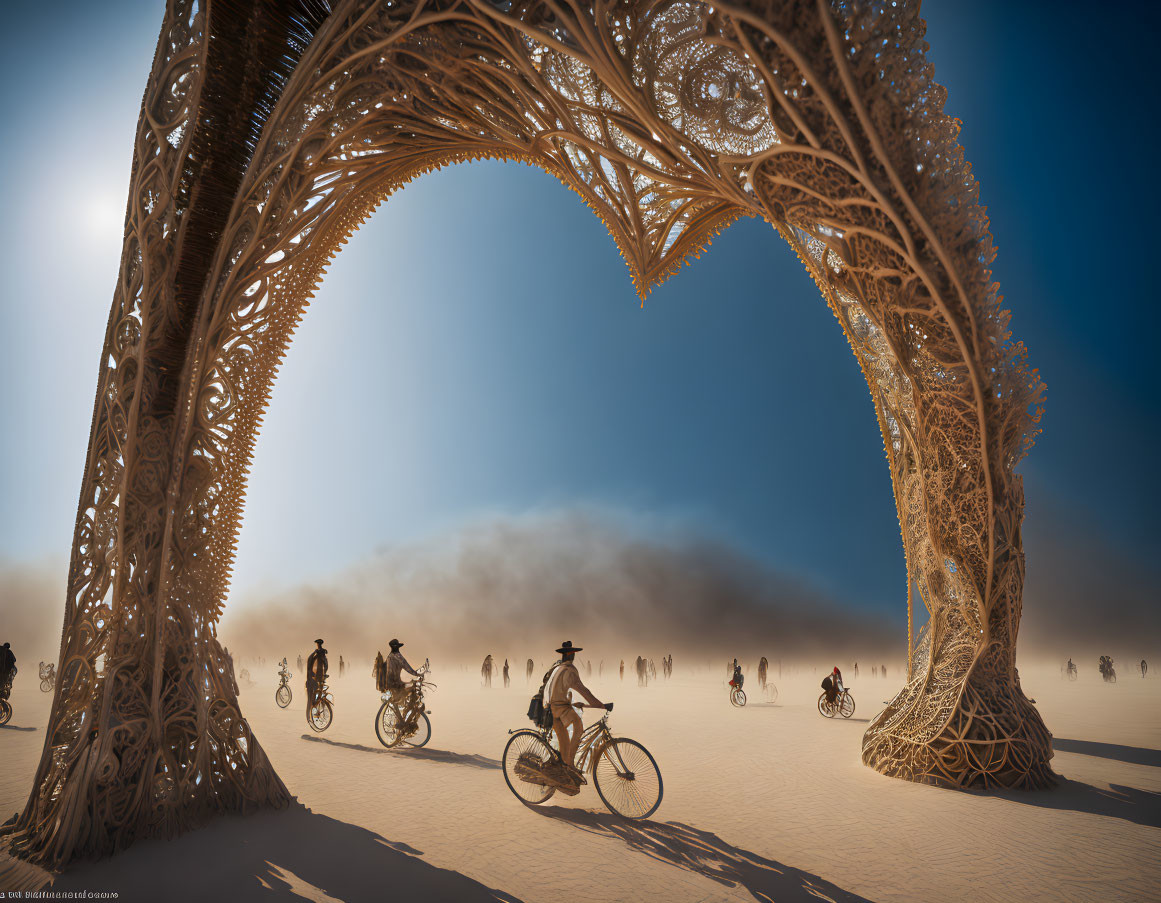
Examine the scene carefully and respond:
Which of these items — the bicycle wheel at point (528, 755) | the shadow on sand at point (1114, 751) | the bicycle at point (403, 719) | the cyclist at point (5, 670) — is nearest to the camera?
the bicycle wheel at point (528, 755)

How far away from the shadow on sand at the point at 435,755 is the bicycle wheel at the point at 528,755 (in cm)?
208

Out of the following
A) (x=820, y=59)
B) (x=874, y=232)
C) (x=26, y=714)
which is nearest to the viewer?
(x=820, y=59)

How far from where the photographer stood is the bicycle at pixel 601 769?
541 cm

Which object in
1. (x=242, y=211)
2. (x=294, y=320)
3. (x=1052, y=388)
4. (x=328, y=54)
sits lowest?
(x=294, y=320)

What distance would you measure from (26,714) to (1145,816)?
1767 centimetres

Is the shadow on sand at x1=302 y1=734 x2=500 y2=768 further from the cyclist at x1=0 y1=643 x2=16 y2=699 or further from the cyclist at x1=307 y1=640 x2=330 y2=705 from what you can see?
the cyclist at x1=0 y1=643 x2=16 y2=699

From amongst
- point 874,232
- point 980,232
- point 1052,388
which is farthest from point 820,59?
point 1052,388

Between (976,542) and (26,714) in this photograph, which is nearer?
(976,542)

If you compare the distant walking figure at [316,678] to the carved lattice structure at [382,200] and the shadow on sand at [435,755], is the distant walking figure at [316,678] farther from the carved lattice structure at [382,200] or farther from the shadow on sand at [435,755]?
the carved lattice structure at [382,200]

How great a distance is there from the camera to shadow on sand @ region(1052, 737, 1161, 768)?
815 cm

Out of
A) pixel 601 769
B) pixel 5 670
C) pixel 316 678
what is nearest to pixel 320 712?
pixel 316 678

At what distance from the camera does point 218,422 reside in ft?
17.7

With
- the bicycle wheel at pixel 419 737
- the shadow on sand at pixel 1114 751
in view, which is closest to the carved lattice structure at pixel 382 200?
the shadow on sand at pixel 1114 751

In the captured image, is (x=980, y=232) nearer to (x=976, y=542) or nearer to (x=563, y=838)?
(x=976, y=542)
